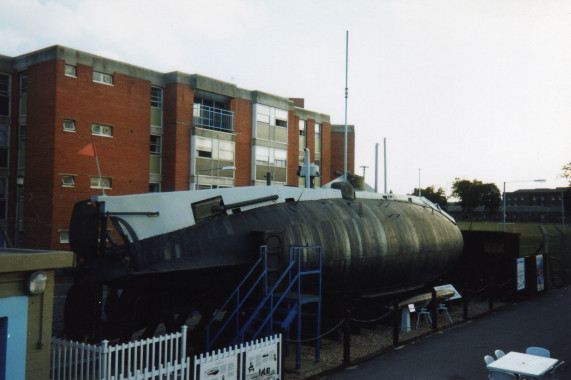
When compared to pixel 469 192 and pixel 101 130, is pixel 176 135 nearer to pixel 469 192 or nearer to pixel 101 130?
pixel 101 130

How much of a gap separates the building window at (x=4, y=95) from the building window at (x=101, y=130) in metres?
6.18

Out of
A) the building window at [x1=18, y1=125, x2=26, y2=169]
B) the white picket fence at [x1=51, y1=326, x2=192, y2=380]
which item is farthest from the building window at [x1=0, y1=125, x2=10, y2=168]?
the white picket fence at [x1=51, y1=326, x2=192, y2=380]

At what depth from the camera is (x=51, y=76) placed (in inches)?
1191

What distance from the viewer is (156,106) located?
1446 inches

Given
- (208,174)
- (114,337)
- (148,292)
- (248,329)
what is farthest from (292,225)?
(208,174)

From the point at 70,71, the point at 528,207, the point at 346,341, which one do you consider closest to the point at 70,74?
the point at 70,71

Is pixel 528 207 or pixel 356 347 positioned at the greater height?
pixel 528 207

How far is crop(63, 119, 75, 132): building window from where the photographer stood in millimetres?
30562

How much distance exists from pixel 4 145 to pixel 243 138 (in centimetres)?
1769

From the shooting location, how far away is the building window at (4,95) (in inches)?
1291

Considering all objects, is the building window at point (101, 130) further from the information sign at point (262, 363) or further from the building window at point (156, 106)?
the information sign at point (262, 363)

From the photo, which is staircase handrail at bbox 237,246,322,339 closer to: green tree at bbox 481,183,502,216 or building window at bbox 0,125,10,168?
building window at bbox 0,125,10,168

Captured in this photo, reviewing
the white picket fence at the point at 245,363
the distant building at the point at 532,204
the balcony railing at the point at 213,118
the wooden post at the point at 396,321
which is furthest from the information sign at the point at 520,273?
the distant building at the point at 532,204

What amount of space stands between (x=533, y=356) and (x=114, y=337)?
9.34 meters
